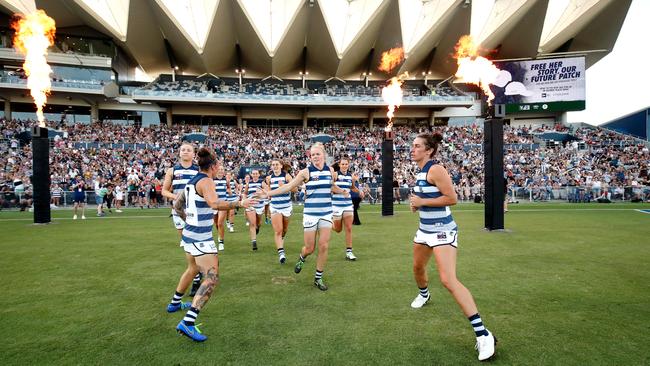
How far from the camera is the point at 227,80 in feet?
168

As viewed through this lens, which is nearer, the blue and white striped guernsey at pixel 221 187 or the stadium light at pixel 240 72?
the blue and white striped guernsey at pixel 221 187

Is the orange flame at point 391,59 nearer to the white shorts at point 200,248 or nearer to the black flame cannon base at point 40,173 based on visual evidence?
the black flame cannon base at point 40,173

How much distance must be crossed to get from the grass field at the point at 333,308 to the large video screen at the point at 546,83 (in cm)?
3331

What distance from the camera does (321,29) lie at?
148ft

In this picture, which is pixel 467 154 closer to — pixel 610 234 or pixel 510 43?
pixel 510 43

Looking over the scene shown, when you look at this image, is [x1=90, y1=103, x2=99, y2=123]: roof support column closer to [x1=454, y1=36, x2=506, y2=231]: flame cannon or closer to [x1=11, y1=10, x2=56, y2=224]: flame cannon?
[x1=11, y1=10, x2=56, y2=224]: flame cannon

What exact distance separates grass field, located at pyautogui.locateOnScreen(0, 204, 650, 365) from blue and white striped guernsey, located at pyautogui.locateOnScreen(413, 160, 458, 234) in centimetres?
126

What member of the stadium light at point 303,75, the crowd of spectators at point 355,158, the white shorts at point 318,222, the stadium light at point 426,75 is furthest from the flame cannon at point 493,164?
the stadium light at point 426,75

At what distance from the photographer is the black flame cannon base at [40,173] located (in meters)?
14.9

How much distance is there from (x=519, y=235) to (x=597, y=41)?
5181cm

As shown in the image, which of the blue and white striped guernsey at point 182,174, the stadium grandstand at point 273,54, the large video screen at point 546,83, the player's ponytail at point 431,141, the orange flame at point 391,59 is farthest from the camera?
the orange flame at point 391,59

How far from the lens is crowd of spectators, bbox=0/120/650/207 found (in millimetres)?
26688

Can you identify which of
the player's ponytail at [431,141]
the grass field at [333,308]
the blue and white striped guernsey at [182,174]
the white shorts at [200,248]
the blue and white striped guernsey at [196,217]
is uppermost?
the player's ponytail at [431,141]

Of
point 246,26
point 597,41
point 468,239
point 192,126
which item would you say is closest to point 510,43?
point 597,41
